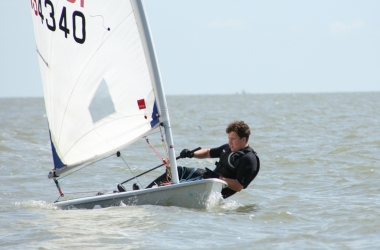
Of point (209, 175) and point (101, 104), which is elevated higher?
point (101, 104)

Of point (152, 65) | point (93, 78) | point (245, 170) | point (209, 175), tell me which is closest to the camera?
point (152, 65)

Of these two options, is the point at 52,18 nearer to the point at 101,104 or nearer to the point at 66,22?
the point at 66,22

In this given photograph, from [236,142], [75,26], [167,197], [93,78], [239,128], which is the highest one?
[75,26]

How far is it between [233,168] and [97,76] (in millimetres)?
Answer: 1427

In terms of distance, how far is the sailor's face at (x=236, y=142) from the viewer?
586 cm

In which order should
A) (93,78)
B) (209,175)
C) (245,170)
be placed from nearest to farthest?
(245,170)
(93,78)
(209,175)

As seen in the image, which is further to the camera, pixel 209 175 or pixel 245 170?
pixel 209 175

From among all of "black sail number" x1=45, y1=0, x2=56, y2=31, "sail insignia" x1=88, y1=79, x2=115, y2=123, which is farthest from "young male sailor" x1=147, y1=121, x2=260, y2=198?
"black sail number" x1=45, y1=0, x2=56, y2=31

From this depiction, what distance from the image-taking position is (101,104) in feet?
19.3

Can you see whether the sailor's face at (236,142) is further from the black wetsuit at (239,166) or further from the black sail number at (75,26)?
the black sail number at (75,26)

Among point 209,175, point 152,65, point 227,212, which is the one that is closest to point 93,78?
point 152,65

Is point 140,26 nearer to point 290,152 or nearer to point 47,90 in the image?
point 47,90

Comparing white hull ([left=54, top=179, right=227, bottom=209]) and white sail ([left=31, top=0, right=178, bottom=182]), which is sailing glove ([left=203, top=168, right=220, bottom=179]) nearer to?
white hull ([left=54, top=179, right=227, bottom=209])

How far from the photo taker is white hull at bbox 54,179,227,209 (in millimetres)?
5633
